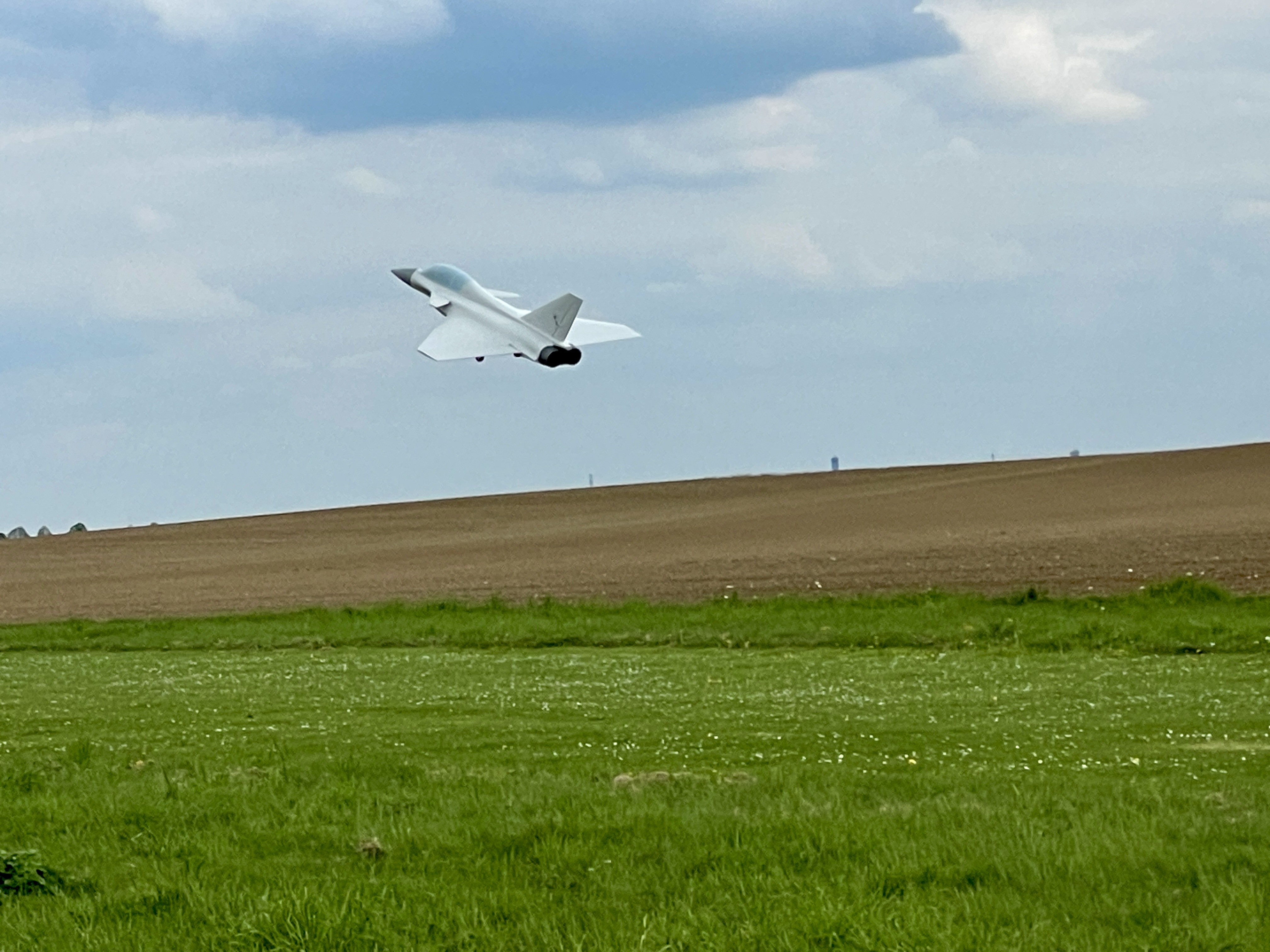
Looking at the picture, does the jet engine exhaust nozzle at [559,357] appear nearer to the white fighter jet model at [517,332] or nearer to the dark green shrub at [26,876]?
the white fighter jet model at [517,332]

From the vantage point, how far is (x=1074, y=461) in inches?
3543

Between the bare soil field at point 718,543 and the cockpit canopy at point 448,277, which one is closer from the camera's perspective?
the cockpit canopy at point 448,277

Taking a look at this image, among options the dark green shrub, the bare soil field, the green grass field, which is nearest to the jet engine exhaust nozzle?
the green grass field

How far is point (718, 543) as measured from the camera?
6344 centimetres

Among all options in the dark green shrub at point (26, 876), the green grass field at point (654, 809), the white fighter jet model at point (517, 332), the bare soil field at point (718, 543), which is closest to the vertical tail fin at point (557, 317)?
the white fighter jet model at point (517, 332)

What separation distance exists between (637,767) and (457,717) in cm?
600

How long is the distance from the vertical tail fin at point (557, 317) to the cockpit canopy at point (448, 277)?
4641 mm

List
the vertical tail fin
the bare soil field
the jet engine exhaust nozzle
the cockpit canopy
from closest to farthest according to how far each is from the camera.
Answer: the jet engine exhaust nozzle
the vertical tail fin
the cockpit canopy
the bare soil field

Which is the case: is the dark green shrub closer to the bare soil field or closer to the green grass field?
the green grass field

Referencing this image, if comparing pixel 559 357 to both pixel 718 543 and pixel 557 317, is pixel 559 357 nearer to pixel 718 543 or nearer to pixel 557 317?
pixel 557 317

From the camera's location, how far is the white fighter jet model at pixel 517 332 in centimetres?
2533

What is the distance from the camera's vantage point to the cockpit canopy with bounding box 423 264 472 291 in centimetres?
3147

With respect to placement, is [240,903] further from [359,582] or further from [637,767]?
[359,582]

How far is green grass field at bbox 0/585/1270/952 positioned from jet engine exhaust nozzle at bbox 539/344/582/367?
4.78m
